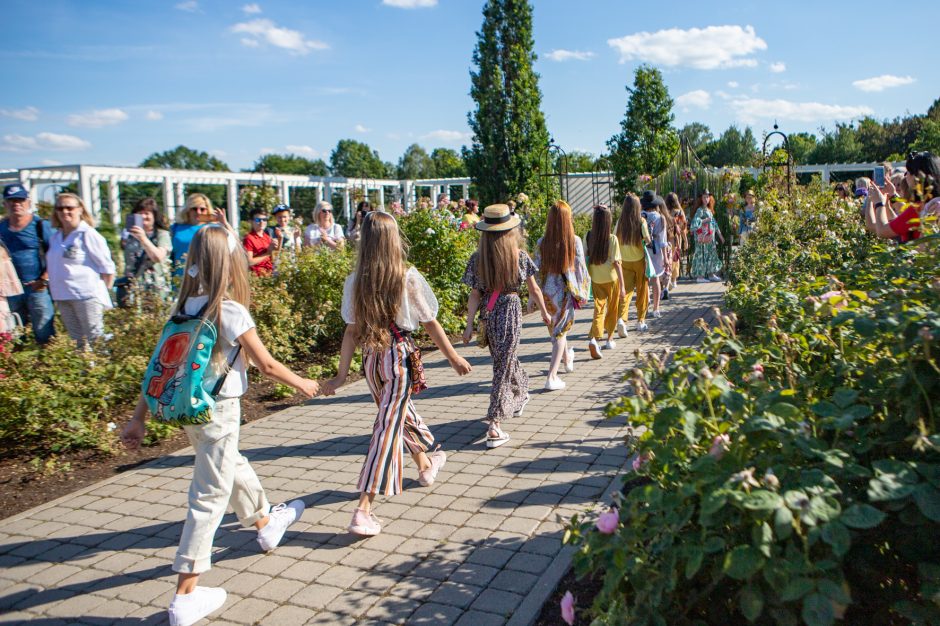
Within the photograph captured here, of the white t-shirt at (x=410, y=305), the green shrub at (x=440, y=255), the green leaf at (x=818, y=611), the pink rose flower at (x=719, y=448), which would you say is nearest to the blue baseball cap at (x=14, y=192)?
the green shrub at (x=440, y=255)

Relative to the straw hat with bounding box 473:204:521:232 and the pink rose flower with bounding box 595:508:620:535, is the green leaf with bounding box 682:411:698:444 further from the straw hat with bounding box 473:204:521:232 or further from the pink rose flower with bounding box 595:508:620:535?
the straw hat with bounding box 473:204:521:232

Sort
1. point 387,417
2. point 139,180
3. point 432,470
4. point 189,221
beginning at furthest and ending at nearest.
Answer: point 139,180
point 189,221
point 432,470
point 387,417

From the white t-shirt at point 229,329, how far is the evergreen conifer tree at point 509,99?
68.0ft

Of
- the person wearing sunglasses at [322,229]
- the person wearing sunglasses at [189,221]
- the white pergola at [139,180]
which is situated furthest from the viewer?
the white pergola at [139,180]

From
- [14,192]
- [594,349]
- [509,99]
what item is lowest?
[594,349]

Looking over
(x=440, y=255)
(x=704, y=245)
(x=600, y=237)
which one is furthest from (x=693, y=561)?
(x=704, y=245)

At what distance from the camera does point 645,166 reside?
65.5 ft

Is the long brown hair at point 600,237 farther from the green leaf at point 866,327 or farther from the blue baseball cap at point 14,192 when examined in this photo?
the green leaf at point 866,327

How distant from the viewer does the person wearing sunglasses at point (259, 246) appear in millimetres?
8766

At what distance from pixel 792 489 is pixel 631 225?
8194 mm

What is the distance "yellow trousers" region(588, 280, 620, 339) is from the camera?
852 cm

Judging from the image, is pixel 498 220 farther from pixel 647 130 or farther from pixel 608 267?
pixel 647 130

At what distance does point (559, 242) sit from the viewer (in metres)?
7.02

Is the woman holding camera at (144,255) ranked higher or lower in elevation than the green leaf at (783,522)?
higher
